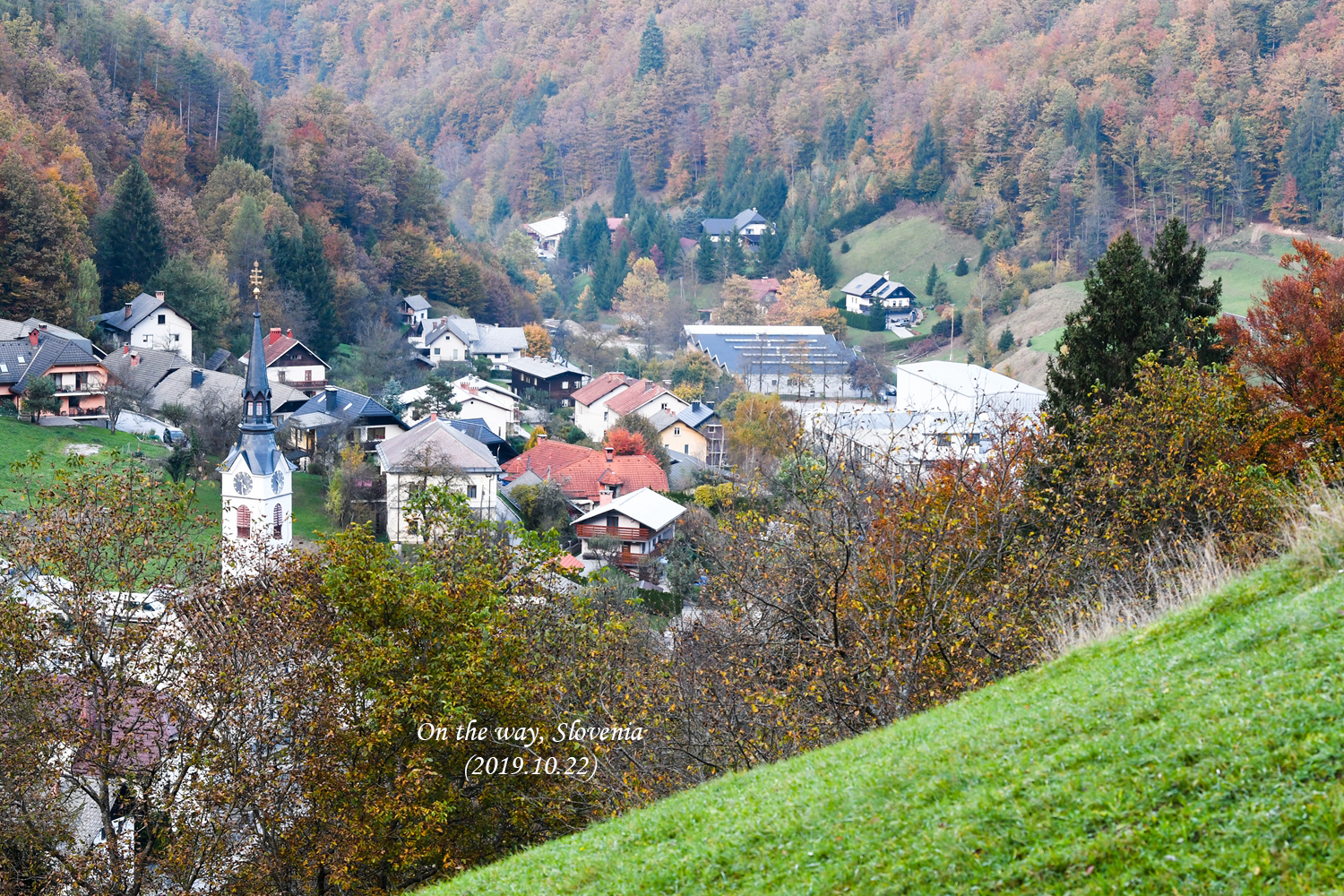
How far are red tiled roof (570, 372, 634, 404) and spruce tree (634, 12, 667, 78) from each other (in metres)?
96.3

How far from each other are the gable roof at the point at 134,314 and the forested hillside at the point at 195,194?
3.31 ft

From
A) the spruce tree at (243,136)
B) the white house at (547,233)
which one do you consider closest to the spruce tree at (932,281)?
the white house at (547,233)

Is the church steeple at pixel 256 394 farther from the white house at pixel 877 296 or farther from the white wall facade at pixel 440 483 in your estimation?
the white house at pixel 877 296

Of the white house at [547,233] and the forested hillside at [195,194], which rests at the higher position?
the forested hillside at [195,194]

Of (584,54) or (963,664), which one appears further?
(584,54)

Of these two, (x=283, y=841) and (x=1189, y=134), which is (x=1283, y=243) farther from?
(x=283, y=841)

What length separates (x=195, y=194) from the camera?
6562 cm

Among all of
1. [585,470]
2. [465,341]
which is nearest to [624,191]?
[465,341]

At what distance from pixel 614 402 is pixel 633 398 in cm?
107

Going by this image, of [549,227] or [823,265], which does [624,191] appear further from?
[823,265]

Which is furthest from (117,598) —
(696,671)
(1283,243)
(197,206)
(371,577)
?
(1283,243)

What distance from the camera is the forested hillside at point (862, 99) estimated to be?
288 ft

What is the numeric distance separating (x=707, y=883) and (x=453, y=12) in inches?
7355

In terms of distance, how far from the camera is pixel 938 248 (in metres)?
94.9
